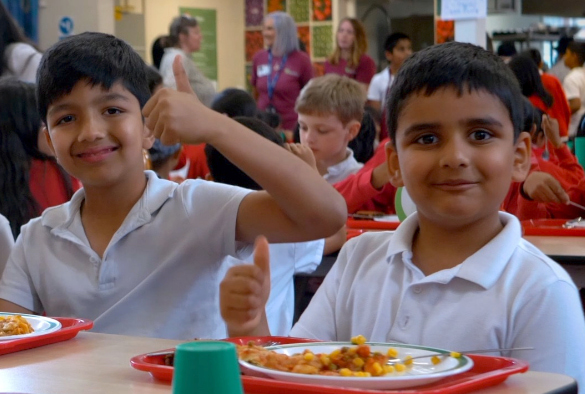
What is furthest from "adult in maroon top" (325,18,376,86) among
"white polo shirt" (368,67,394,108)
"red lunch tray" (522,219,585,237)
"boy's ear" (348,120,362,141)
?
"red lunch tray" (522,219,585,237)

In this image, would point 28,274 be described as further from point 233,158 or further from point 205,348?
point 205,348

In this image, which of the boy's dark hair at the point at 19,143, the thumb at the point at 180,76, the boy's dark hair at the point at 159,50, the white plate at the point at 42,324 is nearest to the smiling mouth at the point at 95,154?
the thumb at the point at 180,76

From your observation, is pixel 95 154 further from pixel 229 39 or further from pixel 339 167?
pixel 229 39

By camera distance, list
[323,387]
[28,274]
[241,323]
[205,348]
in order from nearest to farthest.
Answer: [205,348], [323,387], [241,323], [28,274]

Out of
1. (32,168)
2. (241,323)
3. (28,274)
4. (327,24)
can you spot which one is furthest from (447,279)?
(327,24)

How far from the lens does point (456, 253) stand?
1.51 metres

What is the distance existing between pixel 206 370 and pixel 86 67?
3.94 feet

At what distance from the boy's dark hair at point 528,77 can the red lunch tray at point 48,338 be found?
3679 millimetres

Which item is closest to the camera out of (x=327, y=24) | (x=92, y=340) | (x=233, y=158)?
(x=92, y=340)

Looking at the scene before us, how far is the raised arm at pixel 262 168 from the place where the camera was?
1381 mm

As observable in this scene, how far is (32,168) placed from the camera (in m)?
2.69

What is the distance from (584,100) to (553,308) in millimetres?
7333

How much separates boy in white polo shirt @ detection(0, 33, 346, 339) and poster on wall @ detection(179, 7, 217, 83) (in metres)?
8.54

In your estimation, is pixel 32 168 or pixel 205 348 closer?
pixel 205 348
